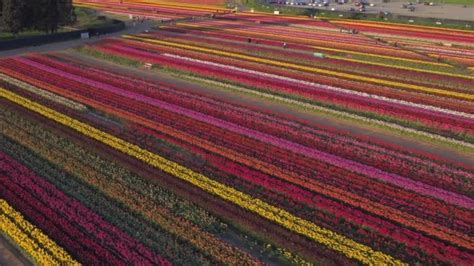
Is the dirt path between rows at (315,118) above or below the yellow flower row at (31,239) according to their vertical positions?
above

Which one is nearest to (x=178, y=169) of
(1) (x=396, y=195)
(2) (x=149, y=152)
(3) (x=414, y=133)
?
(2) (x=149, y=152)

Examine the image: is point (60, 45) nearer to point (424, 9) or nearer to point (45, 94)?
point (45, 94)

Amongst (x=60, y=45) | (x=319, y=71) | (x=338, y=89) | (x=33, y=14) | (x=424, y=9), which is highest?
(x=424, y=9)

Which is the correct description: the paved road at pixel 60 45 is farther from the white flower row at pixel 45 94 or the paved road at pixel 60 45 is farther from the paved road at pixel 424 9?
the paved road at pixel 424 9

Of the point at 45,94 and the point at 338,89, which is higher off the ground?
the point at 45,94

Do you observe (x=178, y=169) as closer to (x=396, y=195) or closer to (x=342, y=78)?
(x=396, y=195)

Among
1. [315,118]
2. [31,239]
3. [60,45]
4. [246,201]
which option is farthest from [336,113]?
[60,45]

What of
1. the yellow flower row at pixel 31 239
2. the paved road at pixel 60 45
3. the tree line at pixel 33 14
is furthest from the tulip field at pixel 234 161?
the tree line at pixel 33 14
